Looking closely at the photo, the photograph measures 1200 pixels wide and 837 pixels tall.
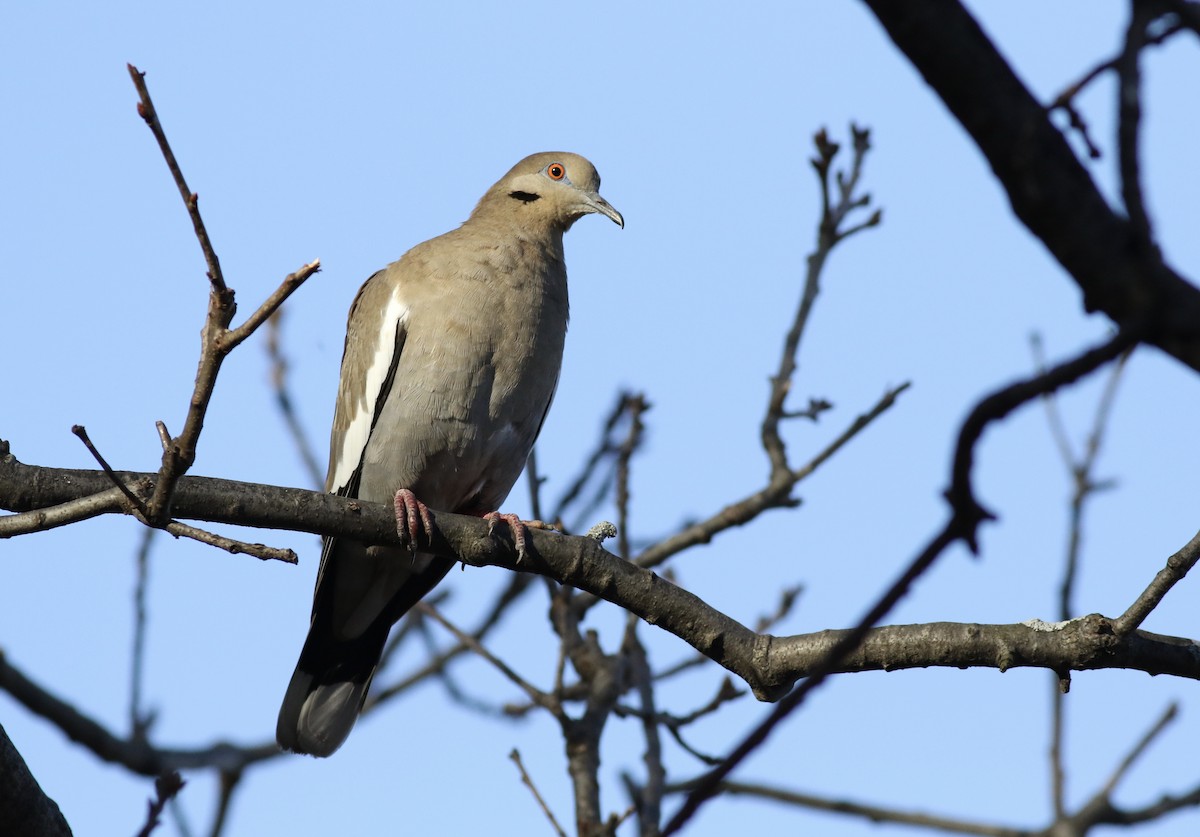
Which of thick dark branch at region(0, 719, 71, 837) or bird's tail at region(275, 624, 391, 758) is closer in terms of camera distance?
thick dark branch at region(0, 719, 71, 837)

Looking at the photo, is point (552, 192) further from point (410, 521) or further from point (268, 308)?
point (268, 308)

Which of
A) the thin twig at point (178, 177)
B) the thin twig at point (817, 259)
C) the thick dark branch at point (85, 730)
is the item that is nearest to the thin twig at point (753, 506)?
the thin twig at point (817, 259)

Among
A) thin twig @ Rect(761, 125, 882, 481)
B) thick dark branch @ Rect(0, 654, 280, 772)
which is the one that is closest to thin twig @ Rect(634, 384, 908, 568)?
thin twig @ Rect(761, 125, 882, 481)

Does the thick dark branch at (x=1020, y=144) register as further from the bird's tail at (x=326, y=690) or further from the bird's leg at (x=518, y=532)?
the bird's tail at (x=326, y=690)

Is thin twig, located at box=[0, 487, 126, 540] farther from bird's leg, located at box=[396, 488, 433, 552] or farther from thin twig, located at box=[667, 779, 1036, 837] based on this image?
thin twig, located at box=[667, 779, 1036, 837]

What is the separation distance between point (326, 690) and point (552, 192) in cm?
246

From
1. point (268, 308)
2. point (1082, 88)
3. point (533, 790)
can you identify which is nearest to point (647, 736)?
point (533, 790)

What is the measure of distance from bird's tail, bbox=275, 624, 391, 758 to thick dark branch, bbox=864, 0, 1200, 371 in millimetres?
4282

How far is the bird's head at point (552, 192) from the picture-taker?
20.1ft

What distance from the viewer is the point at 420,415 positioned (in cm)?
504

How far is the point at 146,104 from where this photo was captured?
2.44 m

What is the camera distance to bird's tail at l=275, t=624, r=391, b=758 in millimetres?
5230

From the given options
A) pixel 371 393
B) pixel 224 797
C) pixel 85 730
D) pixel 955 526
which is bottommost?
pixel 955 526

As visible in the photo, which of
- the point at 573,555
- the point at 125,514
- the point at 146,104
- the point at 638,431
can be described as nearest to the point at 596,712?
the point at 638,431
